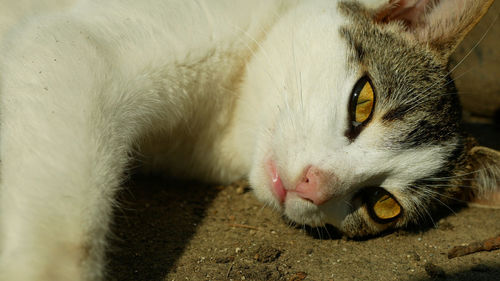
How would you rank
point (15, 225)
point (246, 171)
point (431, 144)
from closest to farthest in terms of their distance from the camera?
point (15, 225) < point (431, 144) < point (246, 171)

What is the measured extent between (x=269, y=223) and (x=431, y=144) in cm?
109

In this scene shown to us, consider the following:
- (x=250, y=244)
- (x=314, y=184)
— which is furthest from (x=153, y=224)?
(x=314, y=184)

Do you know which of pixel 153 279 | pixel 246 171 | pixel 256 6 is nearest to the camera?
pixel 153 279

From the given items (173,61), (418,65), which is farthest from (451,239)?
(173,61)

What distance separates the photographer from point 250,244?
272 cm

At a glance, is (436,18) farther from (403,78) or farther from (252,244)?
(252,244)

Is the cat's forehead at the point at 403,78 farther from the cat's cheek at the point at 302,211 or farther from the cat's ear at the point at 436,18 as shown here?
the cat's cheek at the point at 302,211

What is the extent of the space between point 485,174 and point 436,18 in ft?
3.52

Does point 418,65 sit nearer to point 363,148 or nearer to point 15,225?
point 363,148

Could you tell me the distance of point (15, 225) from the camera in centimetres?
196

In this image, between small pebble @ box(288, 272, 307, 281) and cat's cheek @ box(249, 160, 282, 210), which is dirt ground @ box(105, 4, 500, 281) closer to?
small pebble @ box(288, 272, 307, 281)

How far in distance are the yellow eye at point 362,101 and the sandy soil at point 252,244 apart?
755 mm

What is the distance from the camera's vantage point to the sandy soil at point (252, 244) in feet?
8.07

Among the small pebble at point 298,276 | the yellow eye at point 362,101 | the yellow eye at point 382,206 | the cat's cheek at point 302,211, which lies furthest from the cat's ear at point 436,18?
the small pebble at point 298,276
